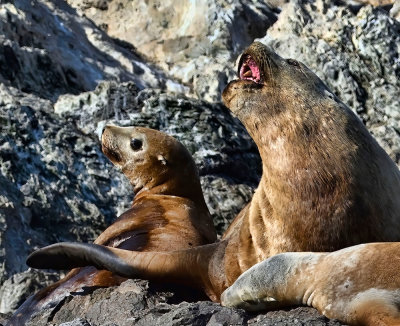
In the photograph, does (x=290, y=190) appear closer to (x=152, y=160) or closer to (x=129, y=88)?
(x=152, y=160)

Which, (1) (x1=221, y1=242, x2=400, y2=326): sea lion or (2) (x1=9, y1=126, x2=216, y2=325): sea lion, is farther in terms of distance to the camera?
(2) (x1=9, y1=126, x2=216, y2=325): sea lion

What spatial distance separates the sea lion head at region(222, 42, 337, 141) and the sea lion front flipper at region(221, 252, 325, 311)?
3.55 feet

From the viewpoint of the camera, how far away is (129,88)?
1348 cm

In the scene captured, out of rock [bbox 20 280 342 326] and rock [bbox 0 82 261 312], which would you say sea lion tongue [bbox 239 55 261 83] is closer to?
rock [bbox 20 280 342 326]

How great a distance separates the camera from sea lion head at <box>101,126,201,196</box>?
8352 millimetres

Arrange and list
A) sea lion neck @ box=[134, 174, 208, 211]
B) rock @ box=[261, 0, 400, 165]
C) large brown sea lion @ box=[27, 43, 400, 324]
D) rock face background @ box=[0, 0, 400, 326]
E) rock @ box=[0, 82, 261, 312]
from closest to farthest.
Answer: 1. large brown sea lion @ box=[27, 43, 400, 324]
2. sea lion neck @ box=[134, 174, 208, 211]
3. rock @ box=[0, 82, 261, 312]
4. rock face background @ box=[0, 0, 400, 326]
5. rock @ box=[261, 0, 400, 165]

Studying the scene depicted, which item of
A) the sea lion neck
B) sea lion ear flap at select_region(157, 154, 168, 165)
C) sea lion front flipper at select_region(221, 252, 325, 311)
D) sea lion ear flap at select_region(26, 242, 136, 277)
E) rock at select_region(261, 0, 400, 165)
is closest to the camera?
sea lion front flipper at select_region(221, 252, 325, 311)

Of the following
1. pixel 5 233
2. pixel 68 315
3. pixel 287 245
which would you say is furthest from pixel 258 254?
pixel 5 233

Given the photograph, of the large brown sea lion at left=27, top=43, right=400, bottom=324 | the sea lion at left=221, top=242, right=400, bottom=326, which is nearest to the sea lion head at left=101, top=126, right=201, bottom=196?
the large brown sea lion at left=27, top=43, right=400, bottom=324

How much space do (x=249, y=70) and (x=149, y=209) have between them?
2189 mm

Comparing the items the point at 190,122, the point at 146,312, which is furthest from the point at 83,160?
the point at 146,312

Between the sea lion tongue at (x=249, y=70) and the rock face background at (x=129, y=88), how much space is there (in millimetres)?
2340

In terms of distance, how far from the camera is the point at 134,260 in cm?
570

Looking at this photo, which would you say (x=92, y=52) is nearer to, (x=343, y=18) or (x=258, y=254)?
(x=343, y=18)
